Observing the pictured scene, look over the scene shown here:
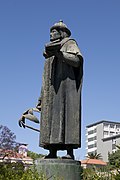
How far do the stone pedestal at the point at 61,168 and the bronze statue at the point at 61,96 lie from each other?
Result: 0.24 metres

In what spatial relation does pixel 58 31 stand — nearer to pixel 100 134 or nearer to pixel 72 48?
pixel 72 48

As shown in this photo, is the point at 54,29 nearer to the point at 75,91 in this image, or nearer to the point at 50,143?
the point at 75,91

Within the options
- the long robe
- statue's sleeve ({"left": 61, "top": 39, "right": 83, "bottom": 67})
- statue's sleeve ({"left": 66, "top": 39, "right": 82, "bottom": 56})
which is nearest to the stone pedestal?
the long robe

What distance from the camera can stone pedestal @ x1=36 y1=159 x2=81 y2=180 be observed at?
22.1 ft

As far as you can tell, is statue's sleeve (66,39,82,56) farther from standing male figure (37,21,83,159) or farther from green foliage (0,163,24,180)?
green foliage (0,163,24,180)

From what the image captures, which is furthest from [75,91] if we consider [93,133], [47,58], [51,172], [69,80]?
[93,133]

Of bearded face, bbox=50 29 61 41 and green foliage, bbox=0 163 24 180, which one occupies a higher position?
bearded face, bbox=50 29 61 41

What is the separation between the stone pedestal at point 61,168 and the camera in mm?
6730

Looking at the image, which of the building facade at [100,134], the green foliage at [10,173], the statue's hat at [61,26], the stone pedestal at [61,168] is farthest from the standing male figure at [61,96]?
the building facade at [100,134]

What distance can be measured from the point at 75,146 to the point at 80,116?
0.55m

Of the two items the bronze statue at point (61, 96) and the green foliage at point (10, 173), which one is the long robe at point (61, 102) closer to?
the bronze statue at point (61, 96)

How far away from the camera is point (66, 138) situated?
7.07m

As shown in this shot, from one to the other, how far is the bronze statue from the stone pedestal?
245 mm

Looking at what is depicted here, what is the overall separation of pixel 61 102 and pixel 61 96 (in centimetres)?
12
